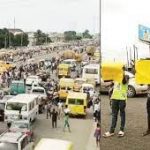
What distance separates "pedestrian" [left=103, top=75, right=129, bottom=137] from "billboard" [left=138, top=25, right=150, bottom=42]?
0.10 metres

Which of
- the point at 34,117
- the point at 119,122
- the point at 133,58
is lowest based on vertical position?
the point at 34,117

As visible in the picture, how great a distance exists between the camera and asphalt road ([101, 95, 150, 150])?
3.60 ft

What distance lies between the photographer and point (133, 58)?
3.47ft

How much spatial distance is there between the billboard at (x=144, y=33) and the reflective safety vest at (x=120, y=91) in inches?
4.6

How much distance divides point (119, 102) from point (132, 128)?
0.20 ft

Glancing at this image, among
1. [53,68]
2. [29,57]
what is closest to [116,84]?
[53,68]

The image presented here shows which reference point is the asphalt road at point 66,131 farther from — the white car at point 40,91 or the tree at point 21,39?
the tree at point 21,39

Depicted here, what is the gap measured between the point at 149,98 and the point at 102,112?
0.11 m

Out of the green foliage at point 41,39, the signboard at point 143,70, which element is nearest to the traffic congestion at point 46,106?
the signboard at point 143,70

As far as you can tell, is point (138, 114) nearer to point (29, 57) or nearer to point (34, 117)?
point (34, 117)

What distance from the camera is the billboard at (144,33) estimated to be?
3.34ft

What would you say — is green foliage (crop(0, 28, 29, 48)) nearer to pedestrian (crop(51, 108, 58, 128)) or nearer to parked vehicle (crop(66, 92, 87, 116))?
parked vehicle (crop(66, 92, 87, 116))

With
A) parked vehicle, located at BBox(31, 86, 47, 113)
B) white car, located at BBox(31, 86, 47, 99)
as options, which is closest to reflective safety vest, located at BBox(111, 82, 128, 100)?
parked vehicle, located at BBox(31, 86, 47, 113)

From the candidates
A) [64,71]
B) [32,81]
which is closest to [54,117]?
[32,81]
